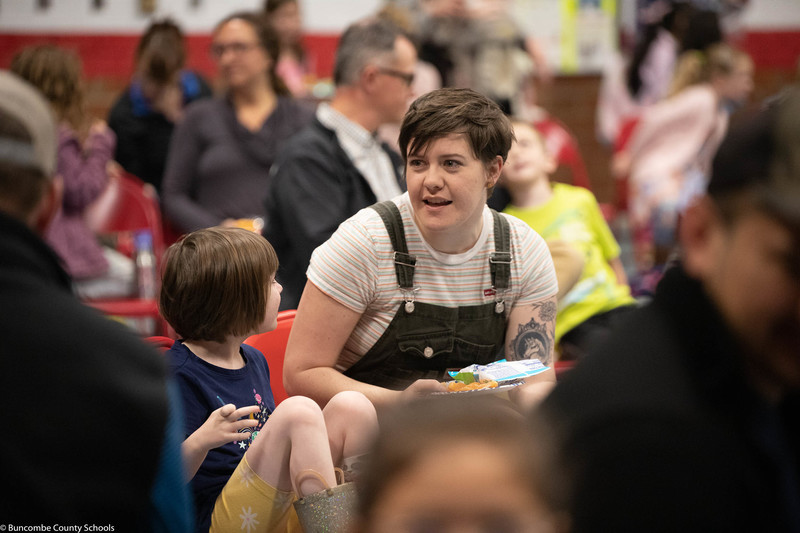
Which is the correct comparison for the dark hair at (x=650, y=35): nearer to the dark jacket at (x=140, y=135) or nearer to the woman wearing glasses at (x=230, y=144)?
the dark jacket at (x=140, y=135)

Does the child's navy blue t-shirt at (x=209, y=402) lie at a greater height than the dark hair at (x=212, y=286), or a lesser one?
lesser

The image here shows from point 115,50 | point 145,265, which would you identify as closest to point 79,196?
point 145,265

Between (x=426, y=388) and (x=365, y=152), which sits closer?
(x=426, y=388)

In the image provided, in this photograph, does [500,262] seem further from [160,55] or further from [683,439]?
[160,55]

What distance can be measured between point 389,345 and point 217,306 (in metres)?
0.46

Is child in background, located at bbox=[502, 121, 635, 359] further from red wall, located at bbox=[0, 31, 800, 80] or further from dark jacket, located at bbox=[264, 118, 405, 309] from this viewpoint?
red wall, located at bbox=[0, 31, 800, 80]

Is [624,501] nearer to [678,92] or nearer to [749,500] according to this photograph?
[749,500]

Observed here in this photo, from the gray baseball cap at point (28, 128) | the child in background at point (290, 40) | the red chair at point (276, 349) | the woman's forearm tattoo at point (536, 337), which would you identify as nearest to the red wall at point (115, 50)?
the child in background at point (290, 40)

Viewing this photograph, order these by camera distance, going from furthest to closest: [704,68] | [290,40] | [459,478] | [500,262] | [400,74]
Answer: [290,40] → [704,68] → [400,74] → [500,262] → [459,478]

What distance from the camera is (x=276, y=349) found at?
2.53m

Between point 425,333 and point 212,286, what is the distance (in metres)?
0.55

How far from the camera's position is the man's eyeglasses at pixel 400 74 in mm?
3604

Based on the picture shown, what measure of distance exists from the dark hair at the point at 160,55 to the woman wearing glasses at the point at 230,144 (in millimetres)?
1053

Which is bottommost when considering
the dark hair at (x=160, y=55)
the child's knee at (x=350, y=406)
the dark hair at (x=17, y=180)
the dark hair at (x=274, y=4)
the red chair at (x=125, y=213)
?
the red chair at (x=125, y=213)
